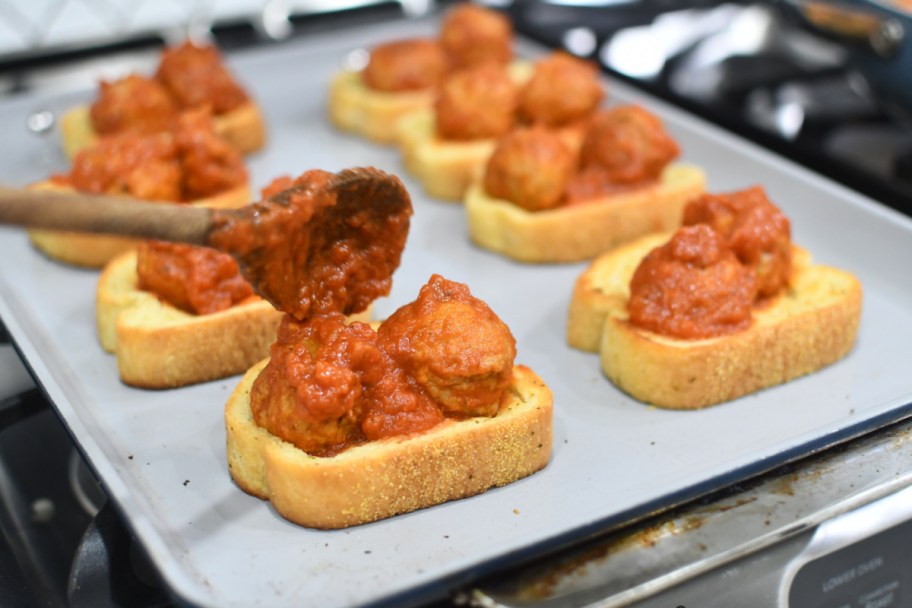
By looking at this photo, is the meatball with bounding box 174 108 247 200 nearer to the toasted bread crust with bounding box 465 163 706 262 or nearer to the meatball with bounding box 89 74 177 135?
the meatball with bounding box 89 74 177 135

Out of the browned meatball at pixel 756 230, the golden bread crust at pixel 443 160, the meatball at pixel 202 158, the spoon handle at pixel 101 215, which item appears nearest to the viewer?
the spoon handle at pixel 101 215

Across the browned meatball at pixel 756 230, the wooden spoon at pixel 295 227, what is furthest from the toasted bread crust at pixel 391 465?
the browned meatball at pixel 756 230

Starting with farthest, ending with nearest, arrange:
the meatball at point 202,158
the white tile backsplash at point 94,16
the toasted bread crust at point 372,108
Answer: the white tile backsplash at point 94,16 → the toasted bread crust at point 372,108 → the meatball at point 202,158

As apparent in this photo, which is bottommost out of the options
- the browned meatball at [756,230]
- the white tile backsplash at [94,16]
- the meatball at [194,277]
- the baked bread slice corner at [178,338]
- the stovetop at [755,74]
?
the white tile backsplash at [94,16]

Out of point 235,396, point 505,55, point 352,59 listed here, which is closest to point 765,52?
point 505,55

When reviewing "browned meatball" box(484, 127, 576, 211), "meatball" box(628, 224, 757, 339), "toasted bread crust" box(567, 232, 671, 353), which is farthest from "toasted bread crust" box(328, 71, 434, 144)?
"meatball" box(628, 224, 757, 339)

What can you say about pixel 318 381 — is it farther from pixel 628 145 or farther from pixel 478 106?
pixel 478 106

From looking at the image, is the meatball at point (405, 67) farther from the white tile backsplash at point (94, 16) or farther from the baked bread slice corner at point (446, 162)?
the white tile backsplash at point (94, 16)

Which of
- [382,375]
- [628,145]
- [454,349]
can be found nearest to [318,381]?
[382,375]
